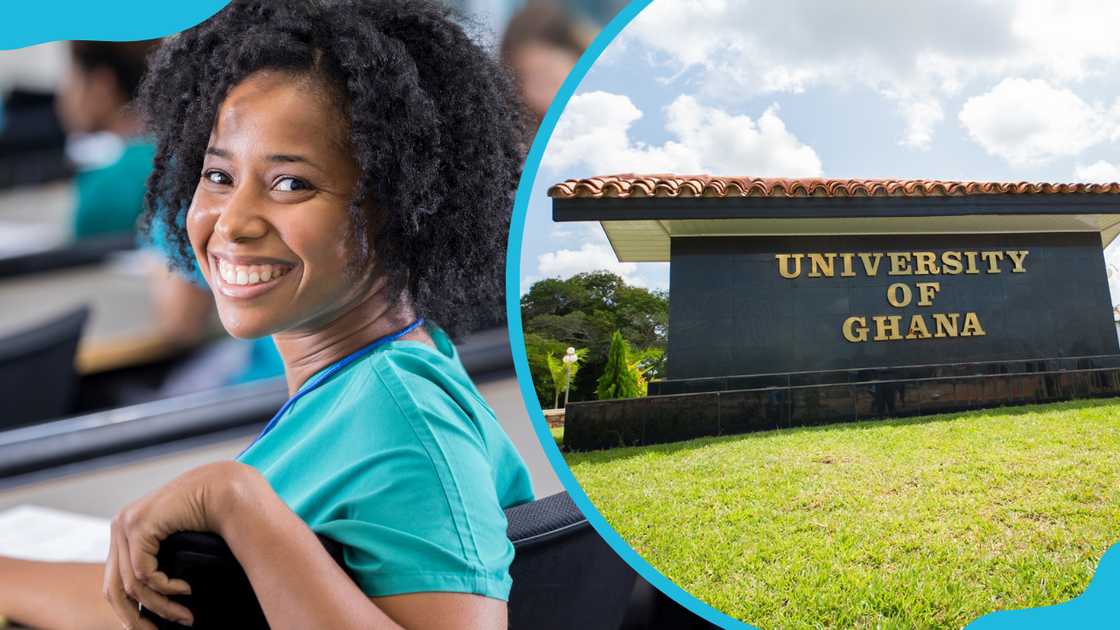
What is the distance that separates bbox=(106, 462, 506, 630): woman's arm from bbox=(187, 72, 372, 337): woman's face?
1.17ft

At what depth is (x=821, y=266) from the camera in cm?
538

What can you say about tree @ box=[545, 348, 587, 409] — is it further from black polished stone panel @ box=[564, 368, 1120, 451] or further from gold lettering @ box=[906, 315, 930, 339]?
gold lettering @ box=[906, 315, 930, 339]

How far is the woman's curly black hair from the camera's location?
138 cm

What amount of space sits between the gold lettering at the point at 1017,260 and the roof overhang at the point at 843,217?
154mm

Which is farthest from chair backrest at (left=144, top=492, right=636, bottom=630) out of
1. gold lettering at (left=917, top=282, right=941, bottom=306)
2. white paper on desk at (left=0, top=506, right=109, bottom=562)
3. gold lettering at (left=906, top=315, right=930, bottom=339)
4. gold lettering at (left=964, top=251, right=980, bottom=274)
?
gold lettering at (left=964, top=251, right=980, bottom=274)

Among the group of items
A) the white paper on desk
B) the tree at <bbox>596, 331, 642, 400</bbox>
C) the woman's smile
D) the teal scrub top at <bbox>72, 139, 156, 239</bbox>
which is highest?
the teal scrub top at <bbox>72, 139, 156, 239</bbox>

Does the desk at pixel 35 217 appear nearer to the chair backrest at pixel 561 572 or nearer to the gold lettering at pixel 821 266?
the chair backrest at pixel 561 572

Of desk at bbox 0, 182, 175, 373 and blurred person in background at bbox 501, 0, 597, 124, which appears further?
desk at bbox 0, 182, 175, 373

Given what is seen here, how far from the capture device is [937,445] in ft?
15.8

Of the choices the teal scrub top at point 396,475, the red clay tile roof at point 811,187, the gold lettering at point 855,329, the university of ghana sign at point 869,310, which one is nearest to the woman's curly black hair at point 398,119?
the teal scrub top at point 396,475

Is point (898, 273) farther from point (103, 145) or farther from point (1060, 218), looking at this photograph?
point (103, 145)

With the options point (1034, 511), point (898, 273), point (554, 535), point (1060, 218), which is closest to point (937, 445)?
point (1034, 511)

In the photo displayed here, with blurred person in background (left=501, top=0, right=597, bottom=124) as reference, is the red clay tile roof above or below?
above

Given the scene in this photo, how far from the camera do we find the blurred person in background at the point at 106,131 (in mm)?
1985
